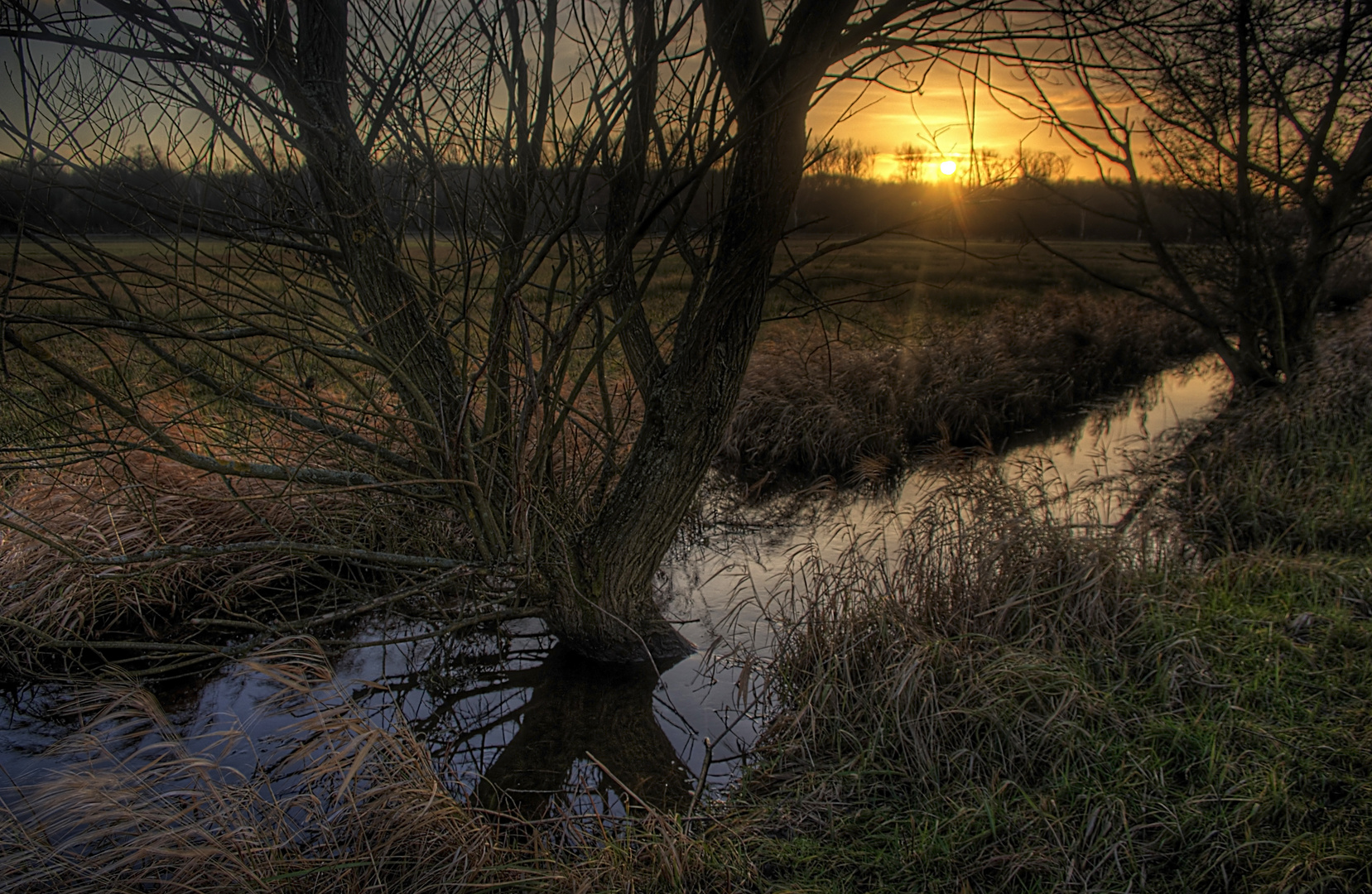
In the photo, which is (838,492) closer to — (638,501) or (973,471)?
(973,471)

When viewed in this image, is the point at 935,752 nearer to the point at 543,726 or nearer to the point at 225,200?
the point at 543,726

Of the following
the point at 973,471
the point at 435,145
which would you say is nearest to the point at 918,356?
the point at 973,471

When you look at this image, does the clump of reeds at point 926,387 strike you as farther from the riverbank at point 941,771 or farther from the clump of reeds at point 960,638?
the riverbank at point 941,771

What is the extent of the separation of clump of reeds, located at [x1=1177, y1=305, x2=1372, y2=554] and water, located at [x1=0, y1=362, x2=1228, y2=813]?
2.62 metres

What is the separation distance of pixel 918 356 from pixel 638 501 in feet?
22.5

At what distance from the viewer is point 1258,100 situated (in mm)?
6879

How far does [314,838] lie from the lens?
9.10 ft

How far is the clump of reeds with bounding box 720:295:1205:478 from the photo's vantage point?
26.3ft

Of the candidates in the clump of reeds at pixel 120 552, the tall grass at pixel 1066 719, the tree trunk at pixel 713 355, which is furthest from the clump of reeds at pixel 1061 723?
the clump of reeds at pixel 120 552

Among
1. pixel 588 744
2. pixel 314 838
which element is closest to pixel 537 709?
pixel 588 744

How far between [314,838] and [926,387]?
7.93 meters

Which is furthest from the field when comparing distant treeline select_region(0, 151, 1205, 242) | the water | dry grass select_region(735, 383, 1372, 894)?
distant treeline select_region(0, 151, 1205, 242)

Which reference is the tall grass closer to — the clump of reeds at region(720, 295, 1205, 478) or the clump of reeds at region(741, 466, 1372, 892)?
the clump of reeds at region(741, 466, 1372, 892)

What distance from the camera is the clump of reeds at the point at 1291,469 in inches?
203
